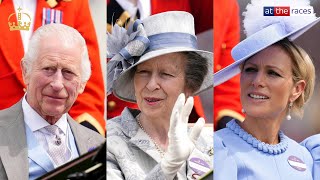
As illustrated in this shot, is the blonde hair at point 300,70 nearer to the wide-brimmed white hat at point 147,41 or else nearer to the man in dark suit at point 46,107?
the wide-brimmed white hat at point 147,41

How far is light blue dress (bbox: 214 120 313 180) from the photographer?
481 cm

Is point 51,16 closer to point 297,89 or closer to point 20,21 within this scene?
point 20,21

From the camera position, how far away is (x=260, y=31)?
16.2 ft

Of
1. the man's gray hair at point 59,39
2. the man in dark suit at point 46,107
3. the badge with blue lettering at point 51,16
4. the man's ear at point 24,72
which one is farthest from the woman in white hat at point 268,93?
the man's ear at point 24,72

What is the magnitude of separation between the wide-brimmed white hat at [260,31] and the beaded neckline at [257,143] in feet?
1.14

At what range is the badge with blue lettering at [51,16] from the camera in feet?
15.6

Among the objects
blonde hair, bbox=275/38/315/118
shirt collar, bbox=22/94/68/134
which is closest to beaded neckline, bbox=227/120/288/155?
blonde hair, bbox=275/38/315/118

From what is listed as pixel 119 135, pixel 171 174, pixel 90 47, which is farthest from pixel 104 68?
pixel 171 174

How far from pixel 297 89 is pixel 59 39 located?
1824 mm

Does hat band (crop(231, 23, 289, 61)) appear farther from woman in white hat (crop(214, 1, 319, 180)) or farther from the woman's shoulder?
the woman's shoulder

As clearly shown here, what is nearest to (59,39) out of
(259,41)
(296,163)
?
(259,41)

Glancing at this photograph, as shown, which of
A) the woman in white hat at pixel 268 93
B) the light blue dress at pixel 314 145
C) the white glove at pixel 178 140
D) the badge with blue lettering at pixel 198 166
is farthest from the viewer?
the light blue dress at pixel 314 145

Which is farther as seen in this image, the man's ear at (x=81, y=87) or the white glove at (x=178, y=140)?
the man's ear at (x=81, y=87)

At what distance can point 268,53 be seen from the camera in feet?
16.1
